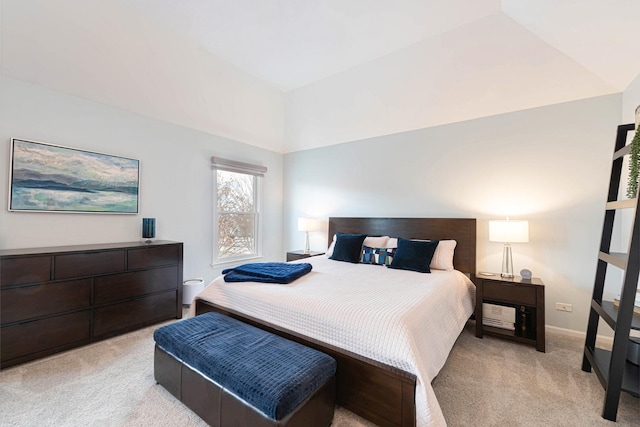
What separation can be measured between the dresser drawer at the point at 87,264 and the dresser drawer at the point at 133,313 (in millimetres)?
365

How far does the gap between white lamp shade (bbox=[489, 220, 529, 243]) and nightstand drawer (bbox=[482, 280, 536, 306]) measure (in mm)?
446

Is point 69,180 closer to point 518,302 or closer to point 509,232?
point 509,232

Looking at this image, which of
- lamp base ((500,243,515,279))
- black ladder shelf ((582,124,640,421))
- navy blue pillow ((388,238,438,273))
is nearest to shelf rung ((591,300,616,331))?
black ladder shelf ((582,124,640,421))

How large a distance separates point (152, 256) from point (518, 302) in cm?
377

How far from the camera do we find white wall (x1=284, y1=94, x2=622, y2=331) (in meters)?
2.69

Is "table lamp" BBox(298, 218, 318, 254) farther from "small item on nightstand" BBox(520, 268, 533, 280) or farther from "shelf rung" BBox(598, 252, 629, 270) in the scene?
"shelf rung" BBox(598, 252, 629, 270)

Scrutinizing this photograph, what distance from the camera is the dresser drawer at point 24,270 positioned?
2055 mm

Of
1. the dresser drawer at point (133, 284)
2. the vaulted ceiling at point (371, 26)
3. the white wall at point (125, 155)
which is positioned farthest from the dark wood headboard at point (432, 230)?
the dresser drawer at point (133, 284)

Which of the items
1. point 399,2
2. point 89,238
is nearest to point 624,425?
point 399,2

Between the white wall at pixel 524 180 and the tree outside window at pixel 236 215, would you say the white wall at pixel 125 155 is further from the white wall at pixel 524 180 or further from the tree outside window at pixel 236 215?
the white wall at pixel 524 180

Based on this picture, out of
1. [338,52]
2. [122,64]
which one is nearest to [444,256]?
[338,52]

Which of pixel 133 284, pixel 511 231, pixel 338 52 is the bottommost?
pixel 133 284

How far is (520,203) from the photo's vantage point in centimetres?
301

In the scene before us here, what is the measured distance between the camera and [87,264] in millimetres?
2447
